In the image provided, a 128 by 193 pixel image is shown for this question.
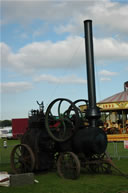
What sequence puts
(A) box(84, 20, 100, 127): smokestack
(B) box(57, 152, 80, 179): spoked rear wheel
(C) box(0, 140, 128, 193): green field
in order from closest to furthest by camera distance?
(C) box(0, 140, 128, 193): green field
(B) box(57, 152, 80, 179): spoked rear wheel
(A) box(84, 20, 100, 127): smokestack

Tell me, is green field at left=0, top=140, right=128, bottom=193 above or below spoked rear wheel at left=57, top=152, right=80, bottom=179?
below

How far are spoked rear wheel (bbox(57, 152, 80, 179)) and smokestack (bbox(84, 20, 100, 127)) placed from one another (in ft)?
3.96

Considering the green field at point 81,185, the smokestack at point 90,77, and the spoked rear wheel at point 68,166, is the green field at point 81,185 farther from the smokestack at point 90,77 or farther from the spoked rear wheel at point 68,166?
the smokestack at point 90,77

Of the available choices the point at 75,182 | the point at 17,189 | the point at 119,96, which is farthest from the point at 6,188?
the point at 119,96

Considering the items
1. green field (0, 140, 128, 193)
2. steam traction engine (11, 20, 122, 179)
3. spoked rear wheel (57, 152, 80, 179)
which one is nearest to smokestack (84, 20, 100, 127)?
steam traction engine (11, 20, 122, 179)

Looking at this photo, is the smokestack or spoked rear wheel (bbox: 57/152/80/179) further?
the smokestack

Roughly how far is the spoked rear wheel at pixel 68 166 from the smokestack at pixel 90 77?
121 centimetres

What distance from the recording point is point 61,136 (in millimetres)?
9617

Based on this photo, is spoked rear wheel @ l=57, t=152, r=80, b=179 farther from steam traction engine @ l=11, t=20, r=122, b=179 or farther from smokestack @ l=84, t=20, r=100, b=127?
smokestack @ l=84, t=20, r=100, b=127

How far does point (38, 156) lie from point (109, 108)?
18177mm

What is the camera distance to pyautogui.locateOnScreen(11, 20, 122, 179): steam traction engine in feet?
29.4

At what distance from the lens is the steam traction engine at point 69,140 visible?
8.96 meters

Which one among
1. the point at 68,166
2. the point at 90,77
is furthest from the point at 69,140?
the point at 90,77

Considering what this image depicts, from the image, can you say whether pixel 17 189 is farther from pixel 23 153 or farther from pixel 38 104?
pixel 38 104
